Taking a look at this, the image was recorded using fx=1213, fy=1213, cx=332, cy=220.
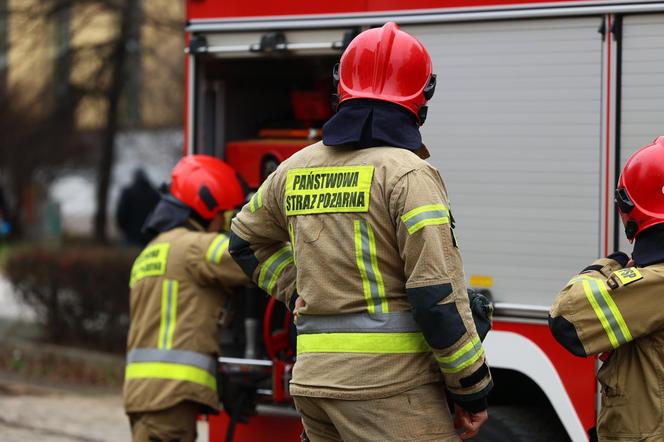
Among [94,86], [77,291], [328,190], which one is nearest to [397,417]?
[328,190]

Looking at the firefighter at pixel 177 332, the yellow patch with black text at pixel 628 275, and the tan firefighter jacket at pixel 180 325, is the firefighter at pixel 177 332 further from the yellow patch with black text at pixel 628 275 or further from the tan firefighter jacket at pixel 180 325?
the yellow patch with black text at pixel 628 275

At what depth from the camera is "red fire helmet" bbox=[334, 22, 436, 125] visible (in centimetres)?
355

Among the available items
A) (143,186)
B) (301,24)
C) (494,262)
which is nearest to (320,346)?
(494,262)

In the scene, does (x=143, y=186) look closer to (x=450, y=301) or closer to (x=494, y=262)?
(x=494, y=262)

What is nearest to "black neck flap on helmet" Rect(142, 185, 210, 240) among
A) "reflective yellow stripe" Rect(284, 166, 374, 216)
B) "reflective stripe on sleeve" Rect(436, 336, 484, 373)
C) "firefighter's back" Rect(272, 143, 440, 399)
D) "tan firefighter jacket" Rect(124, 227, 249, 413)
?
"tan firefighter jacket" Rect(124, 227, 249, 413)

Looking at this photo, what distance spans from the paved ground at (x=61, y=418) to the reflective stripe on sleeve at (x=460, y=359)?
4.93 meters

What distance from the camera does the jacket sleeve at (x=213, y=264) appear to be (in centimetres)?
492

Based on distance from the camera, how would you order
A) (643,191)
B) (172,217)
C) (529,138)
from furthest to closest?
(172,217), (529,138), (643,191)

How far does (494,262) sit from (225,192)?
1317mm

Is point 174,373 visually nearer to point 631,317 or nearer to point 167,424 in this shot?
point 167,424

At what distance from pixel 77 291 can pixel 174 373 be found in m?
5.94

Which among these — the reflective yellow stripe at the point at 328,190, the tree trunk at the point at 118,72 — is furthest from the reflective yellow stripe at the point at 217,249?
the tree trunk at the point at 118,72

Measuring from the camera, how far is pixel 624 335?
3494 mm

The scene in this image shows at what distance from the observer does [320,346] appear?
351cm
